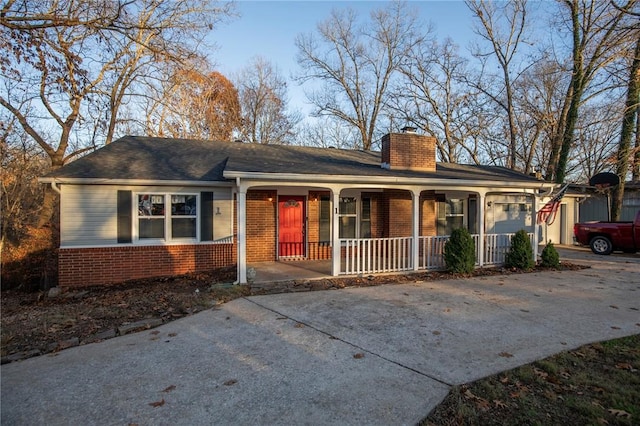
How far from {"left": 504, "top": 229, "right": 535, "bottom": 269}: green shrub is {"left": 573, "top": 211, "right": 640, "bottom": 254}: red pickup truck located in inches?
232

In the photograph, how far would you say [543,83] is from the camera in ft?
64.1

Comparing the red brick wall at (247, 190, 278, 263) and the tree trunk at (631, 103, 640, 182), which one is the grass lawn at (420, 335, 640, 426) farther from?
the tree trunk at (631, 103, 640, 182)

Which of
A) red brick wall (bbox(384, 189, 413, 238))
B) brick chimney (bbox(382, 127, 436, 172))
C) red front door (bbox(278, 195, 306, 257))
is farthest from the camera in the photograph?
red brick wall (bbox(384, 189, 413, 238))

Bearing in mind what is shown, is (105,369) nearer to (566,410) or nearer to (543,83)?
(566,410)

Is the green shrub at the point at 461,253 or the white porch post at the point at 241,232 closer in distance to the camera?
the white porch post at the point at 241,232

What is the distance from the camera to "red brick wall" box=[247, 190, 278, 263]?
10.5 m

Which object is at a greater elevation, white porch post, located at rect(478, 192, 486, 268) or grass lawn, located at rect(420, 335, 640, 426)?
white porch post, located at rect(478, 192, 486, 268)

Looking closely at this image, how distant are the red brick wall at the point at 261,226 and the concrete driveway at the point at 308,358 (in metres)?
3.83

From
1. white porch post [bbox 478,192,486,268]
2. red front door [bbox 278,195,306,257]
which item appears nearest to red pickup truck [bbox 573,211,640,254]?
white porch post [bbox 478,192,486,268]

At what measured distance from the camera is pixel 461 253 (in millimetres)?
8805

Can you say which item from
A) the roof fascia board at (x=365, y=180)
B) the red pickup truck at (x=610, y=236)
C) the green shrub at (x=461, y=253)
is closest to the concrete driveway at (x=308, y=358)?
the green shrub at (x=461, y=253)

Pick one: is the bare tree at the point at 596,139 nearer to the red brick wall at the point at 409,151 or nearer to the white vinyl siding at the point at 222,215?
the red brick wall at the point at 409,151

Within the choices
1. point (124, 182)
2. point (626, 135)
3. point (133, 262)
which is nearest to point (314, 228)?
point (133, 262)

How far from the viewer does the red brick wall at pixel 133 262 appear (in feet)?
27.9
